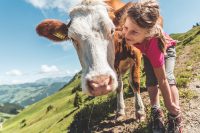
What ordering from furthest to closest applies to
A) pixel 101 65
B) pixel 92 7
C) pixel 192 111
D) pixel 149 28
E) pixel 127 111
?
pixel 127 111 < pixel 192 111 < pixel 92 7 < pixel 149 28 < pixel 101 65

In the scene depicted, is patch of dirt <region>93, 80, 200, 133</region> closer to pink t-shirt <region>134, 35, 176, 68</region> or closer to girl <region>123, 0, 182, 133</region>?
girl <region>123, 0, 182, 133</region>

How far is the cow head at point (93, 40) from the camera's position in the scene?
6.78m

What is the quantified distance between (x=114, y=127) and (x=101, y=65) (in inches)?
184

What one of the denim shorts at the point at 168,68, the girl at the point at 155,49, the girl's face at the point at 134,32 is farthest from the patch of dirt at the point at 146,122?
the girl's face at the point at 134,32

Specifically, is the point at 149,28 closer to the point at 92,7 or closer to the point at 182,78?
the point at 92,7

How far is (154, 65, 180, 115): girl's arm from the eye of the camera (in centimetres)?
813

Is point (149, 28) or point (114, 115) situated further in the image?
point (114, 115)

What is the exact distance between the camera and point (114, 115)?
41.7 feet

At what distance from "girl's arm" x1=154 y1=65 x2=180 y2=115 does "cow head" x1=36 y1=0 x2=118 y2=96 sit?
121 centimetres

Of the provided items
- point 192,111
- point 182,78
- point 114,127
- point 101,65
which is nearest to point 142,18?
point 101,65

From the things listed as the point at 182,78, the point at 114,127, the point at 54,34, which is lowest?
the point at 114,127

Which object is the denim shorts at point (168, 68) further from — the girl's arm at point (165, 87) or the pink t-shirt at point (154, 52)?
the pink t-shirt at point (154, 52)

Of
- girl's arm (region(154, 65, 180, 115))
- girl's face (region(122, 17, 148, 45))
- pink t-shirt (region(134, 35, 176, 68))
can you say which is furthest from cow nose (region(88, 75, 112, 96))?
girl's arm (region(154, 65, 180, 115))

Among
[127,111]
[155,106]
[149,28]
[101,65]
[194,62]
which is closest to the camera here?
[101,65]
